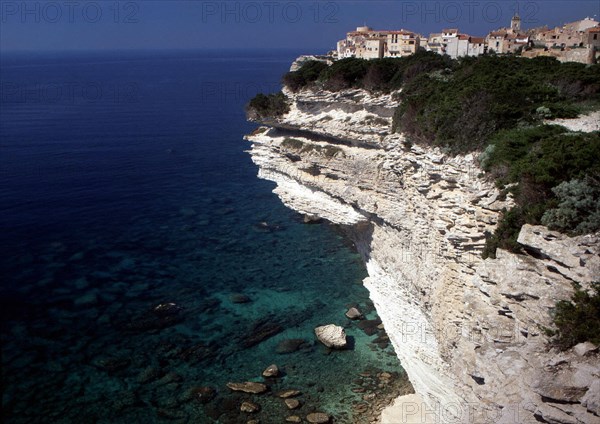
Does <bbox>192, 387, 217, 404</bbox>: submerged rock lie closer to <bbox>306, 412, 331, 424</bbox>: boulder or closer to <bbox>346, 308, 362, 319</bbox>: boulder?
<bbox>306, 412, 331, 424</bbox>: boulder

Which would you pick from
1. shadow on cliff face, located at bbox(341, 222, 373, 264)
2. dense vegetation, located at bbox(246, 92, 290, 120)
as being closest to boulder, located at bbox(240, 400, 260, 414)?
shadow on cliff face, located at bbox(341, 222, 373, 264)

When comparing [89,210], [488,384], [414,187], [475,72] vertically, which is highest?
[475,72]

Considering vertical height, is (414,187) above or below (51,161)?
above

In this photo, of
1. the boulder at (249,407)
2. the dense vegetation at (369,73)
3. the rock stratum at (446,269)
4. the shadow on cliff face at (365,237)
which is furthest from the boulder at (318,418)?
the dense vegetation at (369,73)

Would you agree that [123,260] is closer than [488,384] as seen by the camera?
No

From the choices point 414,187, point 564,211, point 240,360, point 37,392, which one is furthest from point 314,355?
point 564,211

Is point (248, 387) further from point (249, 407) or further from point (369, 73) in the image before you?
point (369, 73)

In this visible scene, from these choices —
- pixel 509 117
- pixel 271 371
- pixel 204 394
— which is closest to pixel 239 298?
pixel 271 371

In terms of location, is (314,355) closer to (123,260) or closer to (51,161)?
(123,260)
